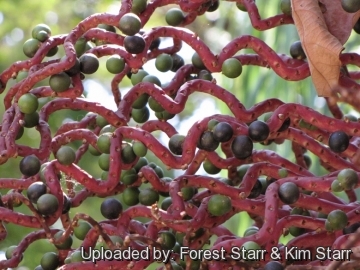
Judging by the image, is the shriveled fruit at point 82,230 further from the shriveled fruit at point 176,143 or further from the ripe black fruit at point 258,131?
the ripe black fruit at point 258,131

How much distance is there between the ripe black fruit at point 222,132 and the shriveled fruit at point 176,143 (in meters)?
0.08

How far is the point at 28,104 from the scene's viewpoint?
3.37 ft

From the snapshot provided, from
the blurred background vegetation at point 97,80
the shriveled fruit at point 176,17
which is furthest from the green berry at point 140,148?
the blurred background vegetation at point 97,80

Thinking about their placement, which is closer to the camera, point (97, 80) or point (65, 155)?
point (65, 155)

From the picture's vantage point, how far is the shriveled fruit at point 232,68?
108cm

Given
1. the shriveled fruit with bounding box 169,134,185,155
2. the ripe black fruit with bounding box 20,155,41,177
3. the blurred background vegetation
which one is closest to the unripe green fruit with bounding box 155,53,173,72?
the shriveled fruit with bounding box 169,134,185,155

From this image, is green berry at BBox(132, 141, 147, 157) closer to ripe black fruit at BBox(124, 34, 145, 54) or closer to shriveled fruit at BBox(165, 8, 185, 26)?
ripe black fruit at BBox(124, 34, 145, 54)

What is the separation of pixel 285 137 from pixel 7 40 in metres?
1.93

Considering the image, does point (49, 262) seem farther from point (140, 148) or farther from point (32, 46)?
point (32, 46)

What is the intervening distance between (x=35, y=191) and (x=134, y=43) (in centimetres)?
24

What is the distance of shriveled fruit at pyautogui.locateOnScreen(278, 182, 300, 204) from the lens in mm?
943

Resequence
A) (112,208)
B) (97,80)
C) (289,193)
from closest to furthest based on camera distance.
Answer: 1. (289,193)
2. (112,208)
3. (97,80)

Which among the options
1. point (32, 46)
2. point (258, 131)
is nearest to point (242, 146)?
point (258, 131)

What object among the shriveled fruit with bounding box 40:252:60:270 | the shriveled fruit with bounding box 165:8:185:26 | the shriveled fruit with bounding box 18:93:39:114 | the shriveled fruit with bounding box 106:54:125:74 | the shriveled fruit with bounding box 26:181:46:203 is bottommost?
the shriveled fruit with bounding box 40:252:60:270
